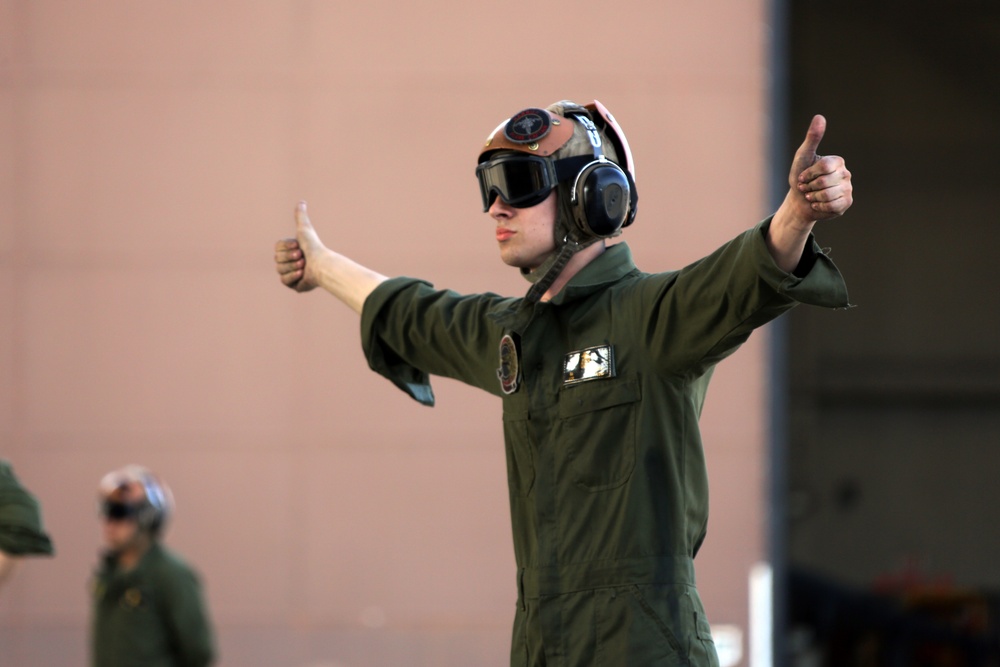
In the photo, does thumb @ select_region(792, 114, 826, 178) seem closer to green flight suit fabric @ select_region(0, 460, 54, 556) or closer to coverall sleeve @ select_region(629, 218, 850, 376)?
coverall sleeve @ select_region(629, 218, 850, 376)

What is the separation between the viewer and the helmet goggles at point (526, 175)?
2672 millimetres

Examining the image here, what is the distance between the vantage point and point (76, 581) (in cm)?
626

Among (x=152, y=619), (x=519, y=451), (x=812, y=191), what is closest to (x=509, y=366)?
(x=519, y=451)

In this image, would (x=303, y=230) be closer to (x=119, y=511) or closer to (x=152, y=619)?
(x=152, y=619)

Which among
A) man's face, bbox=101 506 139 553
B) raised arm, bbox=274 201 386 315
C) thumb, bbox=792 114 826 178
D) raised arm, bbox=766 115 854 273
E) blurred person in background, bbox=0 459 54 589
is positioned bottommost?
man's face, bbox=101 506 139 553

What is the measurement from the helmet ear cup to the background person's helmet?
3331 mm

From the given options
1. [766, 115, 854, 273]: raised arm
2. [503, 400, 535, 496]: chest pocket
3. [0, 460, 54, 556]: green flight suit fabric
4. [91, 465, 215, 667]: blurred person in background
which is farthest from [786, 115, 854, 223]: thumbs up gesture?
[91, 465, 215, 667]: blurred person in background

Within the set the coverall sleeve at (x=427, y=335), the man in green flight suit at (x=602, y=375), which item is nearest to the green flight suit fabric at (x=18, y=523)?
→ the coverall sleeve at (x=427, y=335)

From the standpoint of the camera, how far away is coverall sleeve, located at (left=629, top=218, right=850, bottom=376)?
2145mm

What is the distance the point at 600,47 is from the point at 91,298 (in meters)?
2.74

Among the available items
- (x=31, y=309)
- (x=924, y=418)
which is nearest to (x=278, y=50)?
(x=31, y=309)

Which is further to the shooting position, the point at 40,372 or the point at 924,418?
the point at 924,418

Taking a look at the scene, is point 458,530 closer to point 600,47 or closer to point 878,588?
point 600,47

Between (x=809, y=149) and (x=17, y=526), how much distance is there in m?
2.20
